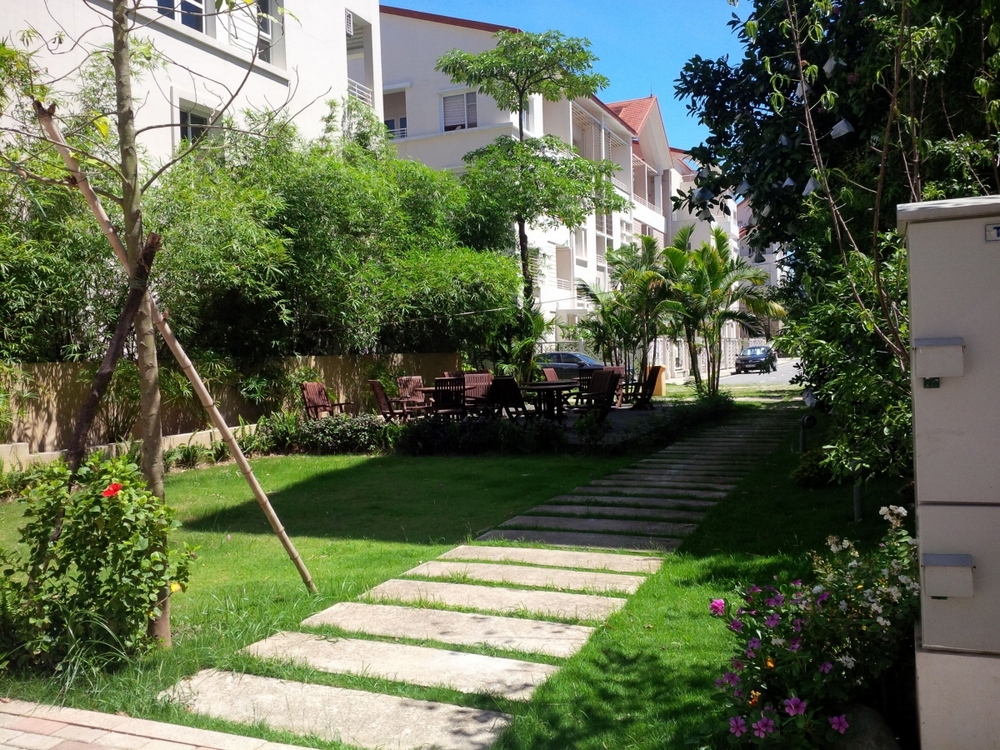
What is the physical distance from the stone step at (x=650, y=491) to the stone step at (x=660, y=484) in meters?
0.07

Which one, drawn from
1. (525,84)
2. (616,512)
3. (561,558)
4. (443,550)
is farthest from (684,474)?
(525,84)

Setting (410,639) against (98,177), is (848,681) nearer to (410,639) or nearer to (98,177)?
(410,639)

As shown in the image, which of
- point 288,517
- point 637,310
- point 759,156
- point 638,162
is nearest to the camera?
point 288,517

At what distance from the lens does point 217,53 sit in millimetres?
15203

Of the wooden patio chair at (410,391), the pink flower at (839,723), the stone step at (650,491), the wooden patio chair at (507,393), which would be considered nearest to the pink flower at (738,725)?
the pink flower at (839,723)

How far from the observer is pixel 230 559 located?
21.7 ft

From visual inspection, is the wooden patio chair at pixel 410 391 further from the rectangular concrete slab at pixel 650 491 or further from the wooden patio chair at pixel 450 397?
the rectangular concrete slab at pixel 650 491

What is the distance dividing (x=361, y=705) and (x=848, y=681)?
2.06m

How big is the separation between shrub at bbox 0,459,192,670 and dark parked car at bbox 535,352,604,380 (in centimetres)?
2048

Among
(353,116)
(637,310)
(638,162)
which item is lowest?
(637,310)

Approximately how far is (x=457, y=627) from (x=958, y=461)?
9.62 ft

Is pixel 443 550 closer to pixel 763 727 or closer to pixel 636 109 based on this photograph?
pixel 763 727

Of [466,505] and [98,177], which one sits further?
[98,177]

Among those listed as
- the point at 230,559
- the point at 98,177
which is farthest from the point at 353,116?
the point at 230,559
